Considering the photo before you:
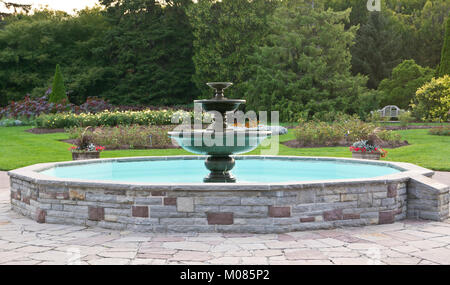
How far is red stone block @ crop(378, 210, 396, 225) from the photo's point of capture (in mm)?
5926

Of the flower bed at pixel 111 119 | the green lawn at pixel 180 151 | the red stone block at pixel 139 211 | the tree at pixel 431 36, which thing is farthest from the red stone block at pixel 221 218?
the tree at pixel 431 36

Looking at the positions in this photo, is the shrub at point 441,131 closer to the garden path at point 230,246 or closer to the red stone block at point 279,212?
the garden path at point 230,246

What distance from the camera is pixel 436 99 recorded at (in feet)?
76.2

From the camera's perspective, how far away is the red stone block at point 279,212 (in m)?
5.48

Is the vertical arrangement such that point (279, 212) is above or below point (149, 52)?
below

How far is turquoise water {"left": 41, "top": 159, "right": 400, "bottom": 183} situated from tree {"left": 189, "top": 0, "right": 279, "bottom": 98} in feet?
75.1

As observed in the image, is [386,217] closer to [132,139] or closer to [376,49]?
[132,139]

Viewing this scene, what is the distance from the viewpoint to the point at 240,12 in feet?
108

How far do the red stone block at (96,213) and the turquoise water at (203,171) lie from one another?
8.68ft

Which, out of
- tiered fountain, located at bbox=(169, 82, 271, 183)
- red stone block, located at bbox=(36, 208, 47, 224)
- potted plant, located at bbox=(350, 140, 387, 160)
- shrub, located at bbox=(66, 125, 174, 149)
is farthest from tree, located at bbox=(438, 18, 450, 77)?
red stone block, located at bbox=(36, 208, 47, 224)

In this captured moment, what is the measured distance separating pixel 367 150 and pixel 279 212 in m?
6.23

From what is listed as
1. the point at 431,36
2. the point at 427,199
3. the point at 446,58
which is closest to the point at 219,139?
Answer: the point at 427,199
